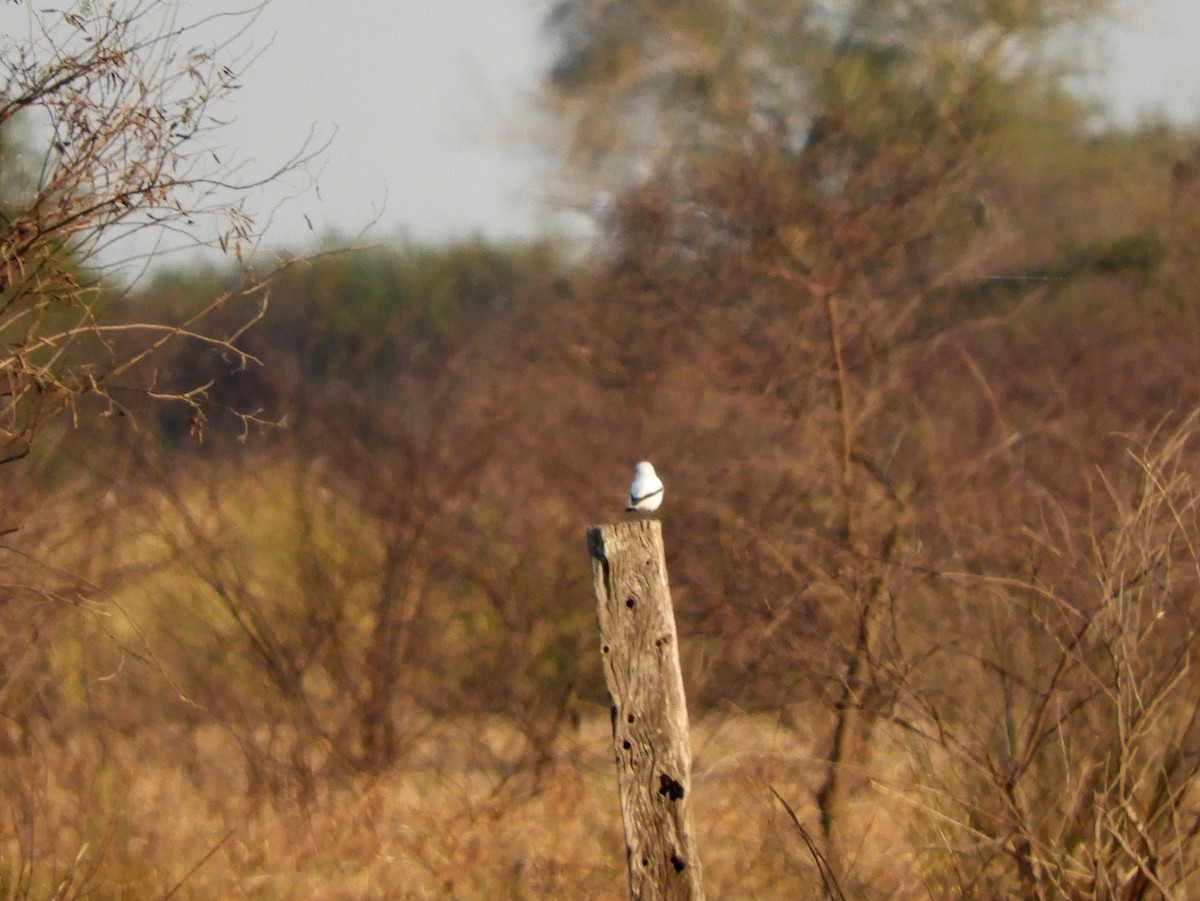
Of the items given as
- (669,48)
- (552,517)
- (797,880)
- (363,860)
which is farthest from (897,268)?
(669,48)

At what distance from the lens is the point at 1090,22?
1850cm

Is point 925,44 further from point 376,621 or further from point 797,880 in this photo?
point 797,880

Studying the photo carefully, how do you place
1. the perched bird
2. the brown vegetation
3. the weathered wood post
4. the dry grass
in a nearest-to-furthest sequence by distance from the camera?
1. the weathered wood post
2. the perched bird
3. the brown vegetation
4. the dry grass

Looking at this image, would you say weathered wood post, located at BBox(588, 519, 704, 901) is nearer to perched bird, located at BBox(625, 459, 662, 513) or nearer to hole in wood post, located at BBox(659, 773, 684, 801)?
hole in wood post, located at BBox(659, 773, 684, 801)

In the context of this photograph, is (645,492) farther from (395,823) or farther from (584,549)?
(584,549)

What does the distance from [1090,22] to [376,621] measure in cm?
1155

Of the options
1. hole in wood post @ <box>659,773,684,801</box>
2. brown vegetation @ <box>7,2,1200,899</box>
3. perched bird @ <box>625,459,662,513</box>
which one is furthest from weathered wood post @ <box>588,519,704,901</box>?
brown vegetation @ <box>7,2,1200,899</box>

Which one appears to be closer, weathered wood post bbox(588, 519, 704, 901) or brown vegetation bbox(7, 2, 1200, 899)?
weathered wood post bbox(588, 519, 704, 901)

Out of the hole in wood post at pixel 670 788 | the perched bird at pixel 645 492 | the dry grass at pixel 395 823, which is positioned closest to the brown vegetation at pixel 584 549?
the dry grass at pixel 395 823

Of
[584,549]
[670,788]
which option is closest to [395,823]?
[584,549]

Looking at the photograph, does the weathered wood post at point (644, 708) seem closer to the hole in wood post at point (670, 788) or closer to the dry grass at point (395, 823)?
the hole in wood post at point (670, 788)

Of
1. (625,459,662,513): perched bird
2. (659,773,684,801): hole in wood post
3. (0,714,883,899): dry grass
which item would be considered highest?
(625,459,662,513): perched bird

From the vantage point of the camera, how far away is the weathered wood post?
411cm

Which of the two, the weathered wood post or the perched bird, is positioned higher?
the perched bird
